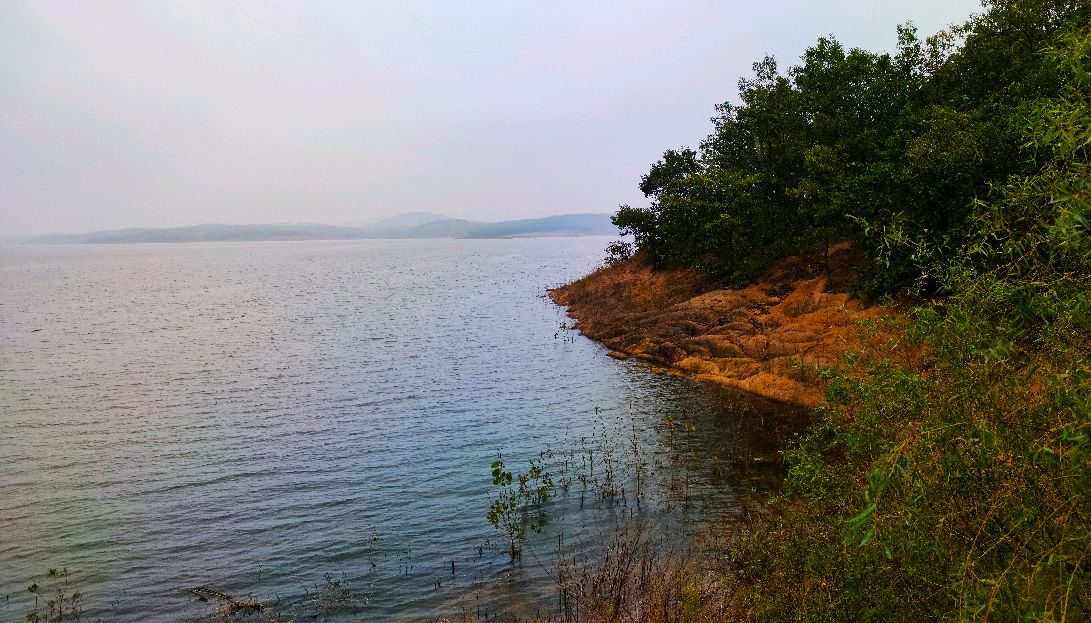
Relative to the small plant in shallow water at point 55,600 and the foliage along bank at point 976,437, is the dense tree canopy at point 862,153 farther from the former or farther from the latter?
the small plant in shallow water at point 55,600

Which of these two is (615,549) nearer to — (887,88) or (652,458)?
(652,458)

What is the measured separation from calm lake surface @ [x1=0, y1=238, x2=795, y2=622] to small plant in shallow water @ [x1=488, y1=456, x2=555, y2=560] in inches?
21.7

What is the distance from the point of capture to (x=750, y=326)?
3991 cm

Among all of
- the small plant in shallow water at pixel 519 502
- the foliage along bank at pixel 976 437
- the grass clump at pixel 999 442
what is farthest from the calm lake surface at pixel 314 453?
the grass clump at pixel 999 442

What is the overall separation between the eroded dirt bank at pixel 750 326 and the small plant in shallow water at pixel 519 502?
13585 millimetres

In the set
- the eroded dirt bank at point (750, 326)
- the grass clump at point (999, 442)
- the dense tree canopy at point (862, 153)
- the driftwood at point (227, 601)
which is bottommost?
the driftwood at point (227, 601)

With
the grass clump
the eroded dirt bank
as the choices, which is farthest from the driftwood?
the eroded dirt bank

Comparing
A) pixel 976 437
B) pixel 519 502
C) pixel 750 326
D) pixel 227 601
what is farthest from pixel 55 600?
pixel 750 326

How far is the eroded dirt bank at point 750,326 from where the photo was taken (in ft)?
107

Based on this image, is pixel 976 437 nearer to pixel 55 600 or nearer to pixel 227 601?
pixel 227 601

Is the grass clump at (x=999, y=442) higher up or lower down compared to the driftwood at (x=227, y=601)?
higher up

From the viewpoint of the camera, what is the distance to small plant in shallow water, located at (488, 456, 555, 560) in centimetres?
Answer: 1928

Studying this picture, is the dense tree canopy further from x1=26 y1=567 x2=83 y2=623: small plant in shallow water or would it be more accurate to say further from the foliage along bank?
x1=26 y1=567 x2=83 y2=623: small plant in shallow water

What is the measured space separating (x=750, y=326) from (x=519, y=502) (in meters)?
23.8
